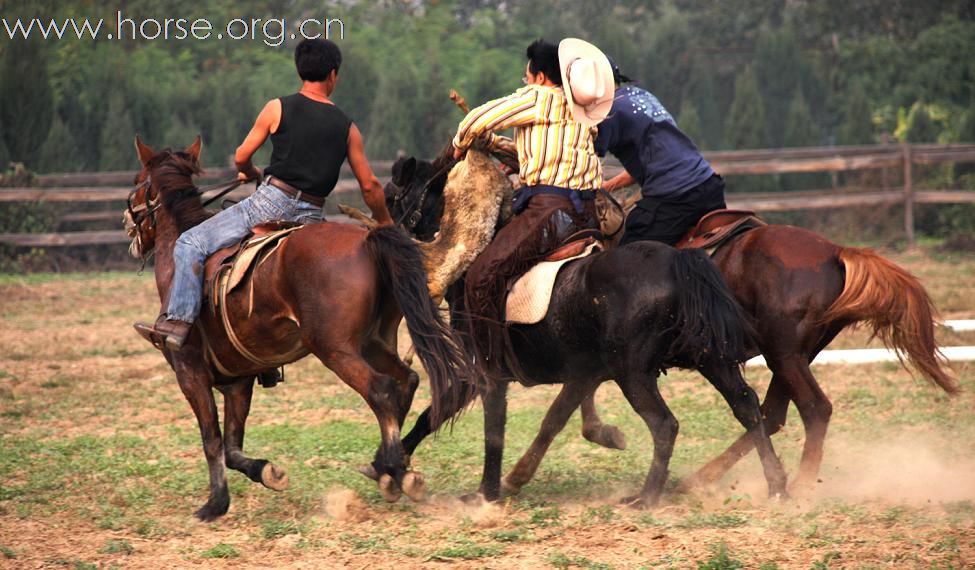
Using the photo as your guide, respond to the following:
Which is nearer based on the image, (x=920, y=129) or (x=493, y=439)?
(x=493, y=439)

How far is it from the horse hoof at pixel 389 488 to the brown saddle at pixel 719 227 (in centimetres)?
206

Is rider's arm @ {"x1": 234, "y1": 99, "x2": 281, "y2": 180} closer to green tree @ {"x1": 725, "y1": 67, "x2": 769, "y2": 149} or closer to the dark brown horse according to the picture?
the dark brown horse

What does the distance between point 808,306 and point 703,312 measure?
2.81 feet

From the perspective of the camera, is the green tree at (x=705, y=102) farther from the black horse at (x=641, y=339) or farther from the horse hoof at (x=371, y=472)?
the horse hoof at (x=371, y=472)

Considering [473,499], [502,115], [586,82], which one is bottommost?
[473,499]

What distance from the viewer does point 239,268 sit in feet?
21.2

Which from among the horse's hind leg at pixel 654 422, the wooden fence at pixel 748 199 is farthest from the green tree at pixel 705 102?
the horse's hind leg at pixel 654 422

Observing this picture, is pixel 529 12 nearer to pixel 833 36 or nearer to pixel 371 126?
pixel 833 36

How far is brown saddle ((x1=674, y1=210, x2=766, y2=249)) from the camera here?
688 cm

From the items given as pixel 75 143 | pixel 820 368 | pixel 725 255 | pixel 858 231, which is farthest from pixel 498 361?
pixel 75 143

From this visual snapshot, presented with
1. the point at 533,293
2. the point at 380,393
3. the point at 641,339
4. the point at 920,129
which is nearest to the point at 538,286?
the point at 533,293

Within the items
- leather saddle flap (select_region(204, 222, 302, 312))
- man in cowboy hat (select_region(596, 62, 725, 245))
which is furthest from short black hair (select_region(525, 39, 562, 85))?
leather saddle flap (select_region(204, 222, 302, 312))

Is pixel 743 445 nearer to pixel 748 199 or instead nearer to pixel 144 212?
pixel 144 212

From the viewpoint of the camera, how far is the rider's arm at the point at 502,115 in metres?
6.56
